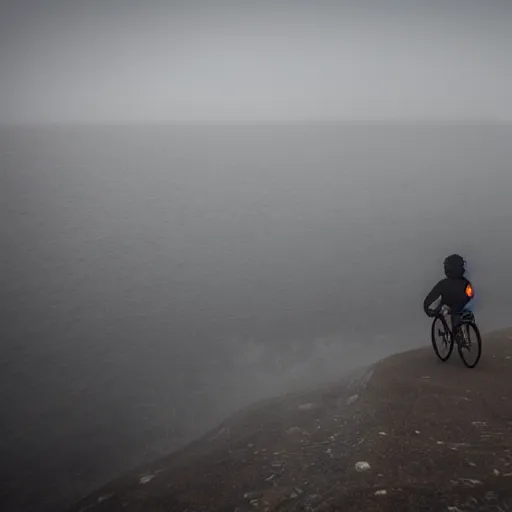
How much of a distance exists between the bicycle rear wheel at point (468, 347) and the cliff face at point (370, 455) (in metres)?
0.28

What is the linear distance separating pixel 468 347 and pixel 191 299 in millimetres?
22148

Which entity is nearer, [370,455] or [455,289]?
[370,455]

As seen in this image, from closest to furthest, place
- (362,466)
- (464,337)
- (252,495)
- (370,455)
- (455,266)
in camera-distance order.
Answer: (362,466), (252,495), (370,455), (455,266), (464,337)

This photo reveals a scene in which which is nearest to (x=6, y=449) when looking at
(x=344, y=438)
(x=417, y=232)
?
(x=344, y=438)

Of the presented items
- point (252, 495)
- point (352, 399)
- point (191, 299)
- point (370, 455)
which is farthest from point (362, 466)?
point (191, 299)

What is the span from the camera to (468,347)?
39.2 feet

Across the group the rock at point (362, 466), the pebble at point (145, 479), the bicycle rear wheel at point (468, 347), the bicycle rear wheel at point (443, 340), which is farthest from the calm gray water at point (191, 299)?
the rock at point (362, 466)

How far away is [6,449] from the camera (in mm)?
16969

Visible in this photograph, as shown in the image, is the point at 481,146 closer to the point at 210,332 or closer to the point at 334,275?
the point at 334,275

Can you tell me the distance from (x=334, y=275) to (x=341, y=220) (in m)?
19.7

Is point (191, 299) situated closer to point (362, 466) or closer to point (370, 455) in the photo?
point (370, 455)

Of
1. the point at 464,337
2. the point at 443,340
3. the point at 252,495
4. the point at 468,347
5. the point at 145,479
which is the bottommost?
the point at 145,479

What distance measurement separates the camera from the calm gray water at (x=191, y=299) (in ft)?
59.9

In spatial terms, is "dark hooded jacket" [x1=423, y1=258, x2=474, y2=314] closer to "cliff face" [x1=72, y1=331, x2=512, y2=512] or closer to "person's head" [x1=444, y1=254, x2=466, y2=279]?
"person's head" [x1=444, y1=254, x2=466, y2=279]
